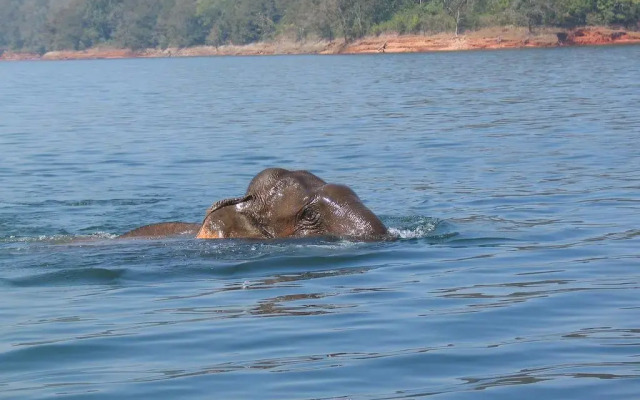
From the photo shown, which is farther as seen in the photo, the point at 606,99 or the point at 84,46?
the point at 84,46

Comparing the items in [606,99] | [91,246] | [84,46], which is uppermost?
[91,246]

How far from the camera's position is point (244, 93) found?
149 feet

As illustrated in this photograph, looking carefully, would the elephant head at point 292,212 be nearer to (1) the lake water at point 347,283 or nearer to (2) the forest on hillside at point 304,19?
(1) the lake water at point 347,283

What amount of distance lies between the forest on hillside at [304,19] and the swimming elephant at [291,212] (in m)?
94.9

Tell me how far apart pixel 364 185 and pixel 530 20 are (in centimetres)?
8892

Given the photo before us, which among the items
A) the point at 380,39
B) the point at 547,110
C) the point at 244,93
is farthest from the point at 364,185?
the point at 380,39

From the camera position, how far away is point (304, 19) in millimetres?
138000

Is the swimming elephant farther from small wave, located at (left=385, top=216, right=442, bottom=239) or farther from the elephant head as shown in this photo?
small wave, located at (left=385, top=216, right=442, bottom=239)

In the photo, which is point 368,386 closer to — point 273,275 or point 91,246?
point 273,275

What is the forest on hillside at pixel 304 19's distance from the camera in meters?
102

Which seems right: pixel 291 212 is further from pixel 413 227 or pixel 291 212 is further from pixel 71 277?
pixel 413 227

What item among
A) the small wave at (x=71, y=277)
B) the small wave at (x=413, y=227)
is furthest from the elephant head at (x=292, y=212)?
the small wave at (x=413, y=227)

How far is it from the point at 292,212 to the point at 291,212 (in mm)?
11

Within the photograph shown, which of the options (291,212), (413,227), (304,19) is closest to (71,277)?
(291,212)
